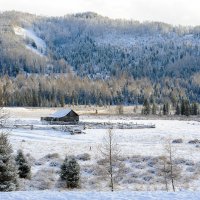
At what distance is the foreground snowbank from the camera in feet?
55.8

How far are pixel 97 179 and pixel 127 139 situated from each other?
26.3m

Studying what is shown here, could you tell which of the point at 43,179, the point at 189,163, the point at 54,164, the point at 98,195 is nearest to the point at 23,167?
the point at 43,179

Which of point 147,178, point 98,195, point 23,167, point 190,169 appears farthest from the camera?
point 190,169

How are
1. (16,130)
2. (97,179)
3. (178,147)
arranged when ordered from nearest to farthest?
(97,179) < (178,147) < (16,130)

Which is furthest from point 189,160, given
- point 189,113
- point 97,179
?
point 189,113

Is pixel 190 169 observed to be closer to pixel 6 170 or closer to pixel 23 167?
pixel 23 167

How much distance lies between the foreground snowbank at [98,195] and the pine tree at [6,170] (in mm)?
9089

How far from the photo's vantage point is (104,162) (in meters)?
41.9

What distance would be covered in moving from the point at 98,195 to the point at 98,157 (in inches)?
1115

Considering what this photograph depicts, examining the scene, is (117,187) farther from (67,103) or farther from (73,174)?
(67,103)

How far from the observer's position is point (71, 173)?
33.9 metres

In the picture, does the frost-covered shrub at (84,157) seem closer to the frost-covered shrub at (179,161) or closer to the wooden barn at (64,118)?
the frost-covered shrub at (179,161)

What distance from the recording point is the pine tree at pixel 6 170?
87.4ft

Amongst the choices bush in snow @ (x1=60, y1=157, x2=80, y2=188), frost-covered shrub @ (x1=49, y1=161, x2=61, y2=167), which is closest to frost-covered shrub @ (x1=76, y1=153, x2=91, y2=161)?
frost-covered shrub @ (x1=49, y1=161, x2=61, y2=167)
